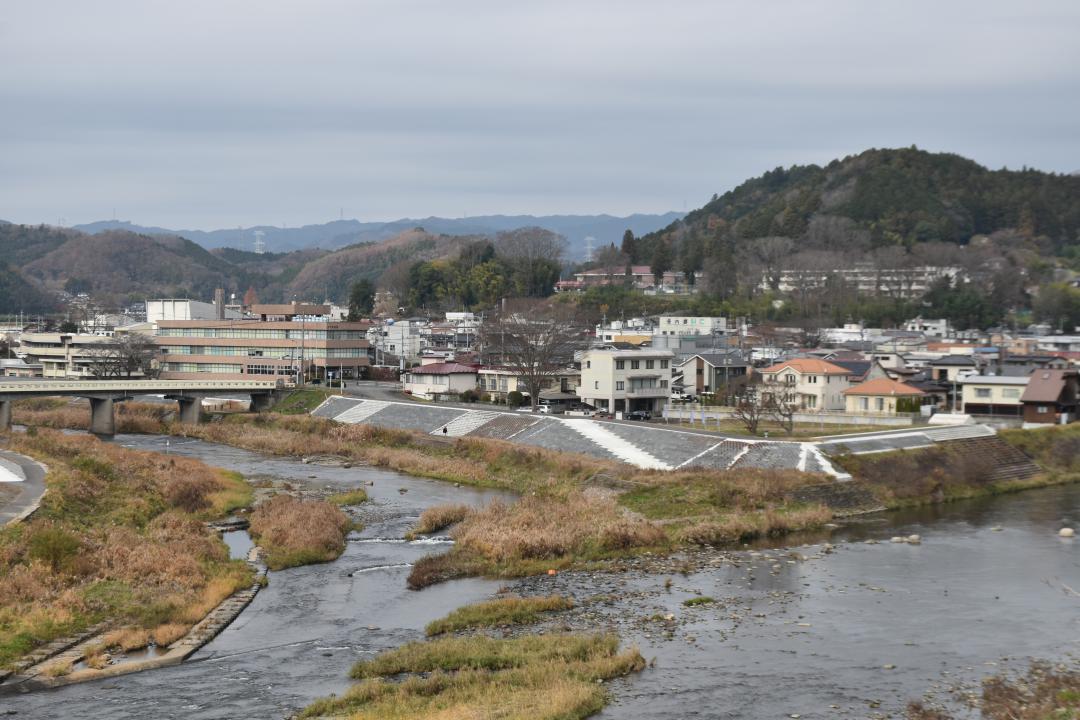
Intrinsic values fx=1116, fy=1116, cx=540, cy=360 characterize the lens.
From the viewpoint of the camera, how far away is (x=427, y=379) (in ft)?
177

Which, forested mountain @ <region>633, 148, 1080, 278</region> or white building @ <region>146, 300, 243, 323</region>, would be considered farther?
forested mountain @ <region>633, 148, 1080, 278</region>

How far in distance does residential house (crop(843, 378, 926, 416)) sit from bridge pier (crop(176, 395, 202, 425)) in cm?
2957

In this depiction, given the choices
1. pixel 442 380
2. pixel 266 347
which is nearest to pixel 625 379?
pixel 442 380

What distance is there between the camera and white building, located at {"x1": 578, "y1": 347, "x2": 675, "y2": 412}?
44094 millimetres

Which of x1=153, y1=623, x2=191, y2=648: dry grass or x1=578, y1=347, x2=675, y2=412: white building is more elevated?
x1=578, y1=347, x2=675, y2=412: white building

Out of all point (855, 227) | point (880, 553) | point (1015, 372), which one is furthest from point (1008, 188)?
point (880, 553)

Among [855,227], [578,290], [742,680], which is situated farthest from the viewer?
[855,227]

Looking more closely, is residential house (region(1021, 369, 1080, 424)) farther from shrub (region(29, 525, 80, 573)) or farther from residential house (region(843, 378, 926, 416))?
shrub (region(29, 525, 80, 573))

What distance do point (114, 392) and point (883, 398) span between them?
108 ft

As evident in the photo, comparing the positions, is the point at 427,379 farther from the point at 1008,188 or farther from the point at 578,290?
the point at 1008,188

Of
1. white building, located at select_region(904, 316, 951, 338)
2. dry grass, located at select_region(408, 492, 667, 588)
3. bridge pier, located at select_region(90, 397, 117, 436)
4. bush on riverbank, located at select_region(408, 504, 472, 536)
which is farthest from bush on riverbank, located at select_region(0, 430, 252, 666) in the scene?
white building, located at select_region(904, 316, 951, 338)

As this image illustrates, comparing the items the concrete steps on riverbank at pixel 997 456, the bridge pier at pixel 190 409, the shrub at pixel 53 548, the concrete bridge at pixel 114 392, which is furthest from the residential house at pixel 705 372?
the shrub at pixel 53 548

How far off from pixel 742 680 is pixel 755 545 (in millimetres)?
9325

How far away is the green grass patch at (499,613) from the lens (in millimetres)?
18812
